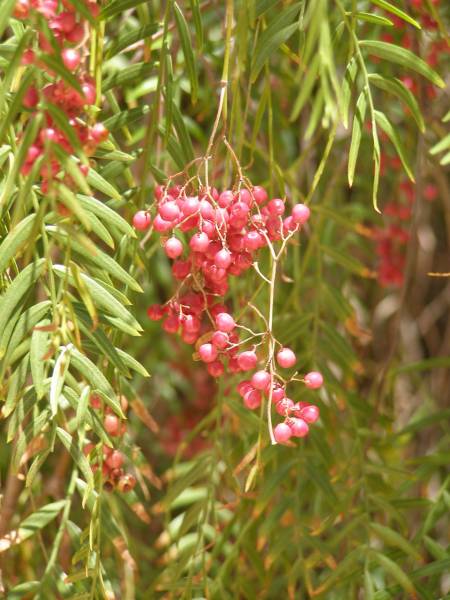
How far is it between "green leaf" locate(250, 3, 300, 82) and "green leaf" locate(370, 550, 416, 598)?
48cm

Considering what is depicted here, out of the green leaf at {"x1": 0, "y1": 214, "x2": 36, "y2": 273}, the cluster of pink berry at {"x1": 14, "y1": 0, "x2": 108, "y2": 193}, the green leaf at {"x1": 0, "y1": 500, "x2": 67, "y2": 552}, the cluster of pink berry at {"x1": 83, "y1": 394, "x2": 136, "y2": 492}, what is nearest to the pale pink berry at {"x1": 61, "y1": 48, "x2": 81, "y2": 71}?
the cluster of pink berry at {"x1": 14, "y1": 0, "x2": 108, "y2": 193}

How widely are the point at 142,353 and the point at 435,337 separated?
1.99 feet

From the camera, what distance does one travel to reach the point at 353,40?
0.80m

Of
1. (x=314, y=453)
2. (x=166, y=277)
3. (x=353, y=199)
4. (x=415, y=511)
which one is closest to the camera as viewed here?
(x=314, y=453)

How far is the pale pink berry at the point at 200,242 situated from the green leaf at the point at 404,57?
0.22m

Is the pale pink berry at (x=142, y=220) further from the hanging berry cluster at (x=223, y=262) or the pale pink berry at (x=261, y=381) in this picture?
the pale pink berry at (x=261, y=381)

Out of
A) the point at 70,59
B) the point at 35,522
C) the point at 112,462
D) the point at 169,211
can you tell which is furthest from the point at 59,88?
the point at 35,522

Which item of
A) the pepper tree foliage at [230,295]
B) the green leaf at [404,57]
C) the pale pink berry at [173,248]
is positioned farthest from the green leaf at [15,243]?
the green leaf at [404,57]

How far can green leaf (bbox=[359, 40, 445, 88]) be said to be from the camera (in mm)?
837

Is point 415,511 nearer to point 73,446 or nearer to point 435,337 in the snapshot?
point 435,337

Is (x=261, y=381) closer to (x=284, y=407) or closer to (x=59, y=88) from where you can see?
(x=284, y=407)

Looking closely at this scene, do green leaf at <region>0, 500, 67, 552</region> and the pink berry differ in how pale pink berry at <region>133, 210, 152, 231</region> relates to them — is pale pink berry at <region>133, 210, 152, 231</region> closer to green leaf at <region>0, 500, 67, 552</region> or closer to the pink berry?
the pink berry

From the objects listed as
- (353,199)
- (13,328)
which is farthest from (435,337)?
(13,328)

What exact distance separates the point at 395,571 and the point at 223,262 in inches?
16.1
